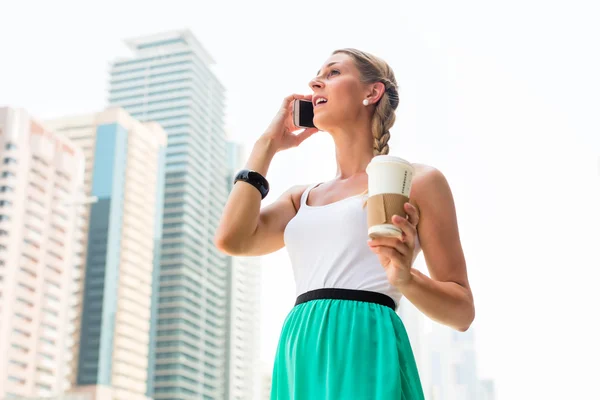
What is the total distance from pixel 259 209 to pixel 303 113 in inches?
8.3

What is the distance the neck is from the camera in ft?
3.95

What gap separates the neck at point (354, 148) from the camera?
47.4 inches

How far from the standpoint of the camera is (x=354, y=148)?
1.21 m

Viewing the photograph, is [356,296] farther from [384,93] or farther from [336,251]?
[384,93]

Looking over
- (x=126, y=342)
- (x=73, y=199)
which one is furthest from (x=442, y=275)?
(x=126, y=342)

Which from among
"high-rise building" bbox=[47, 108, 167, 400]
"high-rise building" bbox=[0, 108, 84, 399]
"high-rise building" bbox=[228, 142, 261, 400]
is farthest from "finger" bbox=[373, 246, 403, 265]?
"high-rise building" bbox=[228, 142, 261, 400]

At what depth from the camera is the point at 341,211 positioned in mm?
Result: 1071

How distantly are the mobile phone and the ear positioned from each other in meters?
0.11

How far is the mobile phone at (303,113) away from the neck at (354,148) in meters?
0.07

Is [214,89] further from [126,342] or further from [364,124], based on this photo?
[364,124]

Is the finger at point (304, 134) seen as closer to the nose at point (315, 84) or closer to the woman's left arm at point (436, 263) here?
the nose at point (315, 84)

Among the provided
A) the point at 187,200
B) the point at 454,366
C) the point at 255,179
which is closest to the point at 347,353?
the point at 255,179

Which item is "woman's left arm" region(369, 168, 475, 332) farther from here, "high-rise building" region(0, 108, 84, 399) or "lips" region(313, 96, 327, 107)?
"high-rise building" region(0, 108, 84, 399)

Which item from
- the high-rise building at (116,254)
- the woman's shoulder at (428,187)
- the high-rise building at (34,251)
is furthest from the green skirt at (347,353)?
the high-rise building at (116,254)
